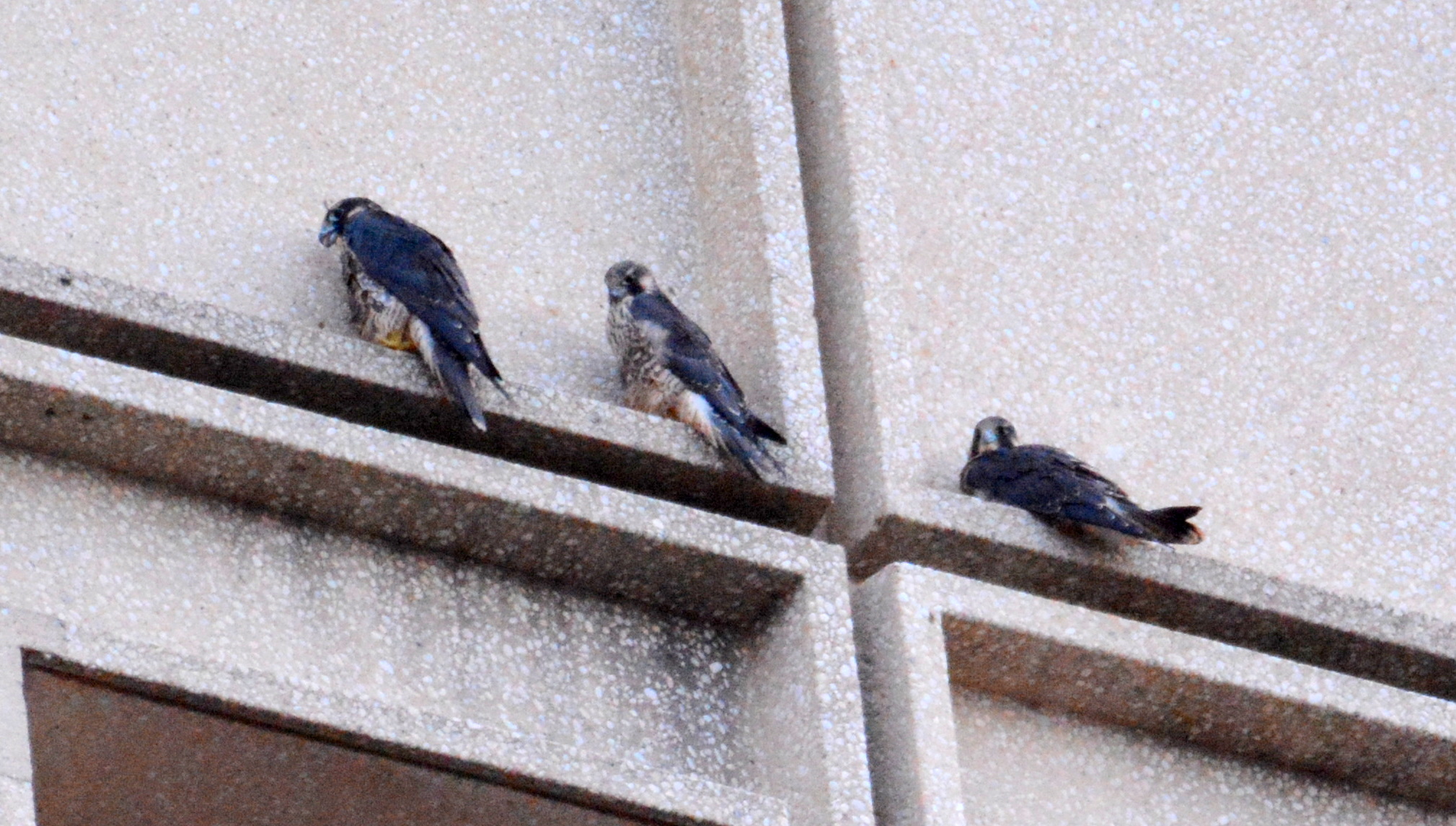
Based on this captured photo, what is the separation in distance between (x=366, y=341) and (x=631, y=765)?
771mm

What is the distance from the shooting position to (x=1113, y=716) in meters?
3.59

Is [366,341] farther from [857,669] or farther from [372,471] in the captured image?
[857,669]

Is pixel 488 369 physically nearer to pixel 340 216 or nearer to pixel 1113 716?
pixel 340 216

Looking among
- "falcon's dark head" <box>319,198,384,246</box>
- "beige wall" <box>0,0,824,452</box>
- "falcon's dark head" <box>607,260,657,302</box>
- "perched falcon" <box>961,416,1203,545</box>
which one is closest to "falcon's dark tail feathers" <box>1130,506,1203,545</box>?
"perched falcon" <box>961,416,1203,545</box>

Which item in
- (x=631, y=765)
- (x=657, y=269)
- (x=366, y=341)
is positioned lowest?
(x=631, y=765)

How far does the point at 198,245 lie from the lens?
3559 millimetres

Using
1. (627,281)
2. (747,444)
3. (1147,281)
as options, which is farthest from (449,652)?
(1147,281)

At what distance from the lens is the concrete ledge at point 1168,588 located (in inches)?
143

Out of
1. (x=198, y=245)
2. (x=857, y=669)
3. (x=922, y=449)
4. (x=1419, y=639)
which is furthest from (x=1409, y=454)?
(x=198, y=245)

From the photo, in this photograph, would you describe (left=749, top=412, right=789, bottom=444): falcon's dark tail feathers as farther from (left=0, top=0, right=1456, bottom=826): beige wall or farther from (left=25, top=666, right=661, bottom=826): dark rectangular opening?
(left=25, top=666, right=661, bottom=826): dark rectangular opening

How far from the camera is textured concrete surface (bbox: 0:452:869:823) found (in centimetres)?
295

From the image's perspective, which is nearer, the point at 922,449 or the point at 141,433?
the point at 141,433

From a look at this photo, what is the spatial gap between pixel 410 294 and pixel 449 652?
0.55 m

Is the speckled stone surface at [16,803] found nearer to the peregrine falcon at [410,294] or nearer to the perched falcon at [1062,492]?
the peregrine falcon at [410,294]
